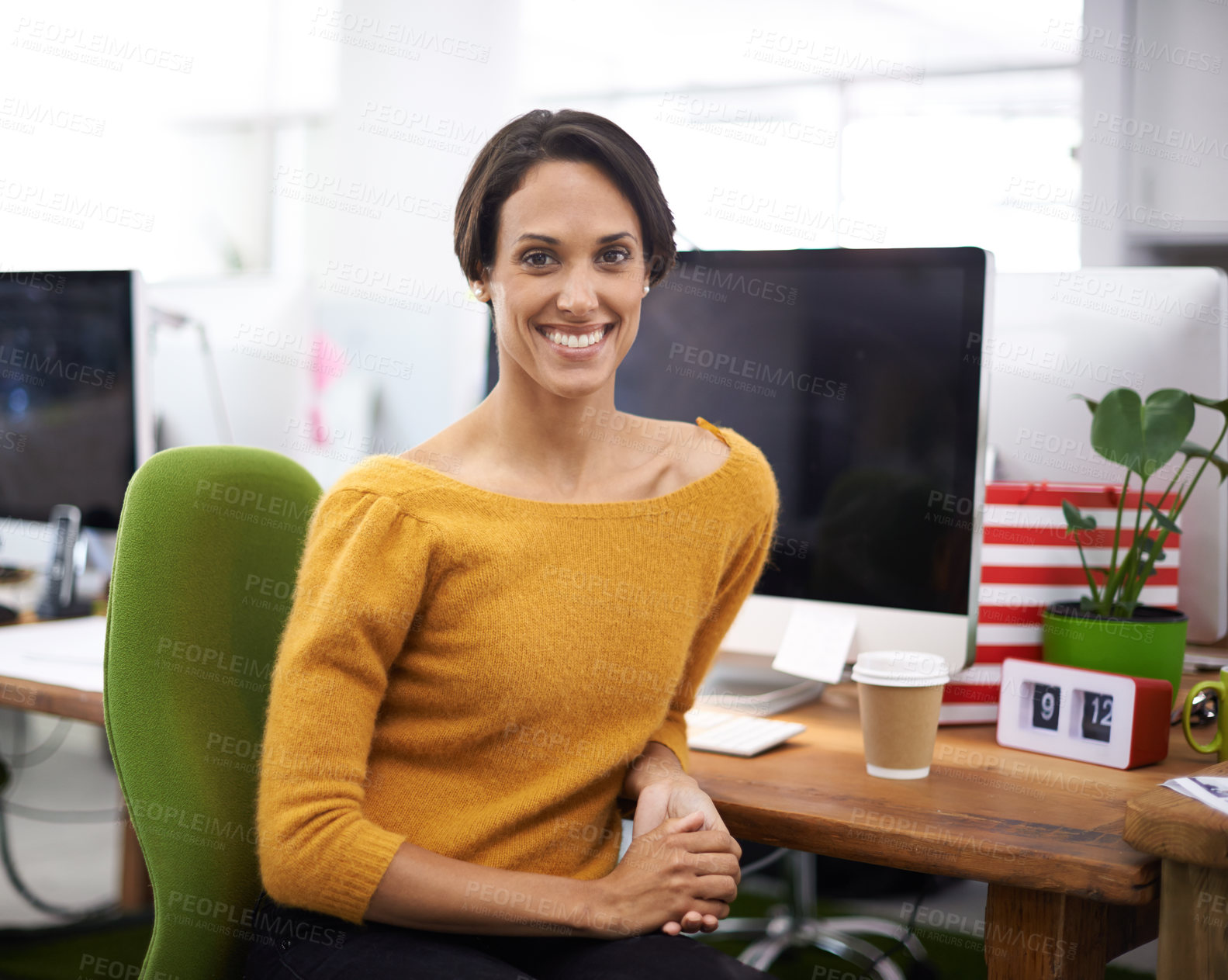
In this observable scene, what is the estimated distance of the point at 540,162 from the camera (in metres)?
→ 1.04

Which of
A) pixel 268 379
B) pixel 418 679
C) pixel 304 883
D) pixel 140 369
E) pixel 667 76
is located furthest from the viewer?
pixel 667 76

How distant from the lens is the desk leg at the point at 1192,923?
0.82m

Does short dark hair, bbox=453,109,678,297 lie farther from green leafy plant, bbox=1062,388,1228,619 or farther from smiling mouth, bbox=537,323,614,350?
green leafy plant, bbox=1062,388,1228,619

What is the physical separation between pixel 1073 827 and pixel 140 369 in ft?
5.00

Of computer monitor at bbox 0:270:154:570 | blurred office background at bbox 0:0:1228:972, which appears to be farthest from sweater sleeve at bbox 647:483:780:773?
blurred office background at bbox 0:0:1228:972

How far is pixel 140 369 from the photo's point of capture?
1.76 meters

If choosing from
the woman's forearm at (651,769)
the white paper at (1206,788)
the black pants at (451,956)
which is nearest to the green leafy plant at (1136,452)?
the white paper at (1206,788)

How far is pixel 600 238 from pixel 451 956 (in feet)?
2.18

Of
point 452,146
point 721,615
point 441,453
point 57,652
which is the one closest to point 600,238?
point 441,453

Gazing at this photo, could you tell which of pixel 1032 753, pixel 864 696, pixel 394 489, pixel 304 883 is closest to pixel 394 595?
pixel 394 489

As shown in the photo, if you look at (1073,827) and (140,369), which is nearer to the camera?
(1073,827)

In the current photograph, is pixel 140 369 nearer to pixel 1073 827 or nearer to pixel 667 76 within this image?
pixel 1073 827

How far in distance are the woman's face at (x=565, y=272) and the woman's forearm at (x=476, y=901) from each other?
0.46 metres

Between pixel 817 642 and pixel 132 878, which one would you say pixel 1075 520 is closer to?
pixel 817 642
